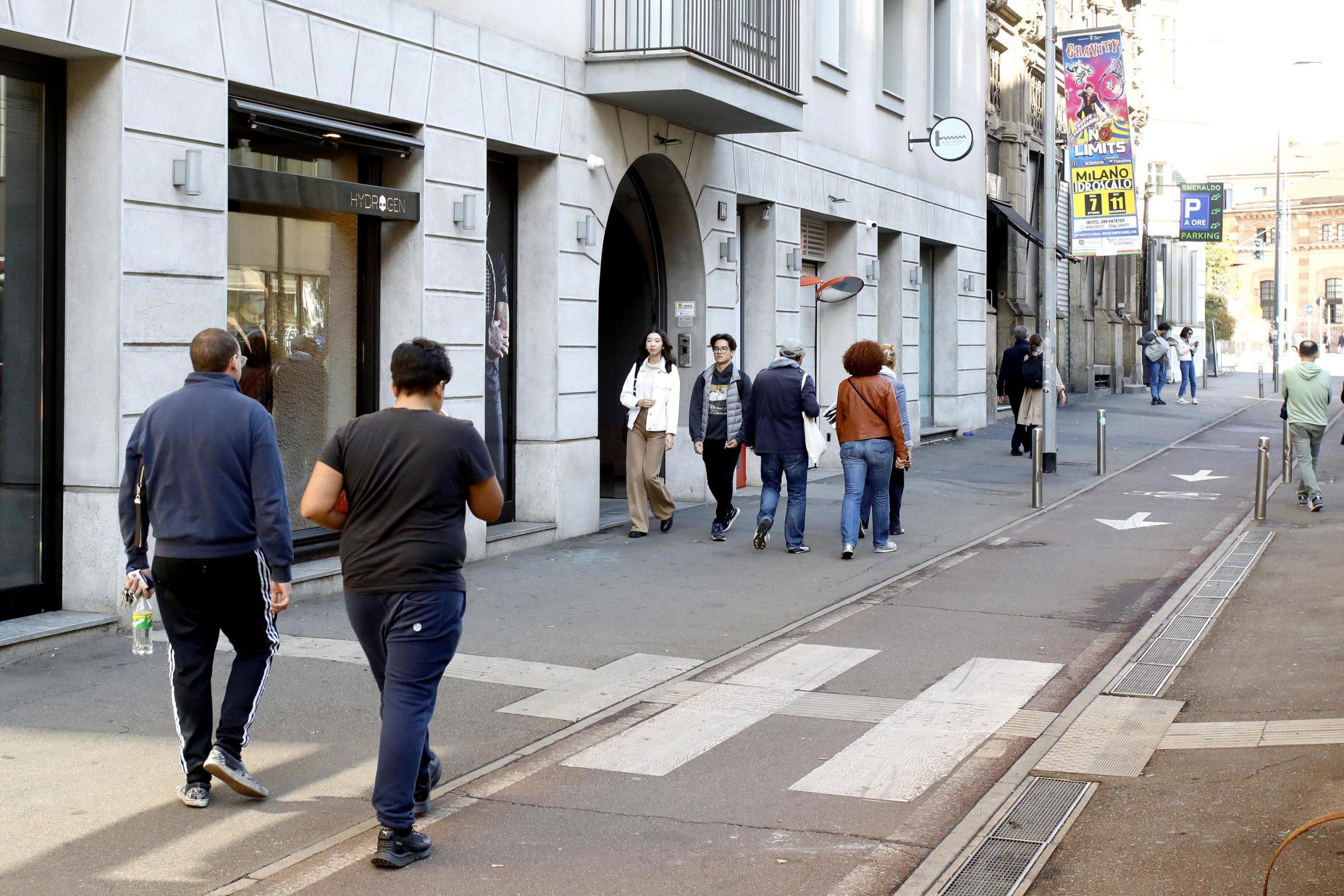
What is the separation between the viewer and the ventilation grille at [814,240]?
19.9 meters

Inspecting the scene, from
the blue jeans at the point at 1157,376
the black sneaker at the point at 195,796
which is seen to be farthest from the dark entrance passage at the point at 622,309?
the blue jeans at the point at 1157,376

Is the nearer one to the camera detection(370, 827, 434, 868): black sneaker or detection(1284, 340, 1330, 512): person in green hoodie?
detection(370, 827, 434, 868): black sneaker

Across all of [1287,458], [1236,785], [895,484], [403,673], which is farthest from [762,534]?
[1287,458]

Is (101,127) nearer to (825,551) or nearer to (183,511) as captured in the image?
(183,511)

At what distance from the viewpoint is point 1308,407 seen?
50.2 feet

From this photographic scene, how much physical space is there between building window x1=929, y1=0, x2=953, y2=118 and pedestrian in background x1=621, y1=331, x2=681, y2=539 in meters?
12.4

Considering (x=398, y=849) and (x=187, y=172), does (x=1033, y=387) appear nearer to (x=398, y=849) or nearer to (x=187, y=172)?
(x=187, y=172)

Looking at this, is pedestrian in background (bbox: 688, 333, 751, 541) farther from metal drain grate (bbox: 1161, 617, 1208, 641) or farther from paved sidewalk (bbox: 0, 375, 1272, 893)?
metal drain grate (bbox: 1161, 617, 1208, 641)

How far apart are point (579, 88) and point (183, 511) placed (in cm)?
875

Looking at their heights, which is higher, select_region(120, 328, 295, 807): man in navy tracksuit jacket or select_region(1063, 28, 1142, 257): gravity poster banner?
select_region(1063, 28, 1142, 257): gravity poster banner

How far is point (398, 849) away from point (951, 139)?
1800cm

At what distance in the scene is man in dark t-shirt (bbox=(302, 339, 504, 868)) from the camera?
4969mm

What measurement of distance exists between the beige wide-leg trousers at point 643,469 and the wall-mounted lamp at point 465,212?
2464 mm

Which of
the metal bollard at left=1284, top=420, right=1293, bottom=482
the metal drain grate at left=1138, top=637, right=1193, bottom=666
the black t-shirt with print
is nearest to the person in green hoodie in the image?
the metal bollard at left=1284, top=420, right=1293, bottom=482
